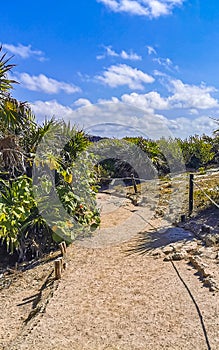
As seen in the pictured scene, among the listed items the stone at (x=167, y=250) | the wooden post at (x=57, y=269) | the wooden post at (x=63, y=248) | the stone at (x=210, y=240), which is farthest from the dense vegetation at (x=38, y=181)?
the stone at (x=210, y=240)

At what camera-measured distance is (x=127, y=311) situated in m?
3.46

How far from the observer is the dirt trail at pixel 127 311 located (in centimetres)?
293

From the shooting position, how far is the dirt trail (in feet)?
9.60

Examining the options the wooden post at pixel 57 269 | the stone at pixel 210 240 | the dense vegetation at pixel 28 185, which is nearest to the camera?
the wooden post at pixel 57 269

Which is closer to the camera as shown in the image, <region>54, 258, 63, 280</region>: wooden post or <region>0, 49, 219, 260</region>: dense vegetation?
<region>54, 258, 63, 280</region>: wooden post

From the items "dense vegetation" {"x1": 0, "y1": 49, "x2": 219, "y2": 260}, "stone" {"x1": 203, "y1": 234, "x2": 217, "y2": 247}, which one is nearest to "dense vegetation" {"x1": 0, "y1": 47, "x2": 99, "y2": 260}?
"dense vegetation" {"x1": 0, "y1": 49, "x2": 219, "y2": 260}

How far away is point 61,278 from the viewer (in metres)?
4.43

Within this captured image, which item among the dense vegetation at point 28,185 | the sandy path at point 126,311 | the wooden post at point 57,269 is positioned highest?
the dense vegetation at point 28,185

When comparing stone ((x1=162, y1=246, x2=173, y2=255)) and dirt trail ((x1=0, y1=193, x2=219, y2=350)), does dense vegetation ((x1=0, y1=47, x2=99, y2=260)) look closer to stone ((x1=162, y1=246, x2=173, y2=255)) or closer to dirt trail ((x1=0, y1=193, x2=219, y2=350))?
dirt trail ((x1=0, y1=193, x2=219, y2=350))

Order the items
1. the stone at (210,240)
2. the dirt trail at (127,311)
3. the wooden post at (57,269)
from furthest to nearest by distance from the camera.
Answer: the stone at (210,240)
the wooden post at (57,269)
the dirt trail at (127,311)

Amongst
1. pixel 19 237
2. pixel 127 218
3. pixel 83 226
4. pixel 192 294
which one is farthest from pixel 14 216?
pixel 127 218

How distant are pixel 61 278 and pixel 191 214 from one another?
4228 mm

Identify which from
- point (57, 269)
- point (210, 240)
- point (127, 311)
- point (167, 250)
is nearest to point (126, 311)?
point (127, 311)

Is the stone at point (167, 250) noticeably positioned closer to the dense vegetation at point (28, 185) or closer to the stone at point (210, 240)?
the stone at point (210, 240)
